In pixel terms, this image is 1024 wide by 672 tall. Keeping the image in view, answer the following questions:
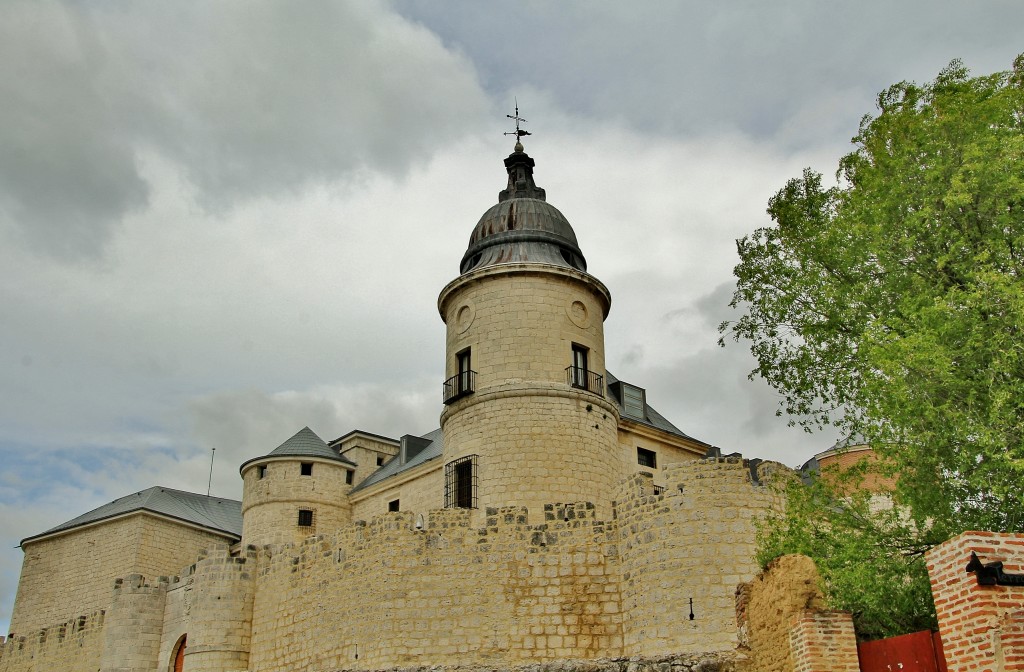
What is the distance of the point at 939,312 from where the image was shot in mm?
12914

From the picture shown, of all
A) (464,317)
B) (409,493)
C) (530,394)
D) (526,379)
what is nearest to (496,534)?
(530,394)

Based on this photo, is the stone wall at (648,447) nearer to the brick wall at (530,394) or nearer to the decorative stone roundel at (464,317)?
the brick wall at (530,394)

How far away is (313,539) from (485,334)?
677 centimetres

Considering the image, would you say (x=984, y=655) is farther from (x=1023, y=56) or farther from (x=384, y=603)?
(x=384, y=603)

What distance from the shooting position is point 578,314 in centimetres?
2572

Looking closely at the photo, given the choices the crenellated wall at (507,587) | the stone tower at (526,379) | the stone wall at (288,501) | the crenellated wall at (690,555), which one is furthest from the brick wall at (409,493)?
the crenellated wall at (690,555)

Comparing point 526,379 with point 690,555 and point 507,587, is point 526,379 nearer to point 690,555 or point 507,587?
point 507,587

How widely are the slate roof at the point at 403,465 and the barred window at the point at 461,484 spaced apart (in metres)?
8.43

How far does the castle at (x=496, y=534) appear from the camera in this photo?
18.0 metres

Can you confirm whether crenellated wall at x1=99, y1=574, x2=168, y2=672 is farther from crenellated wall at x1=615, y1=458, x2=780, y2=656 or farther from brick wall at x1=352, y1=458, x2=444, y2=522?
crenellated wall at x1=615, y1=458, x2=780, y2=656

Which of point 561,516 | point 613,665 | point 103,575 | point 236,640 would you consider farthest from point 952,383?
point 103,575

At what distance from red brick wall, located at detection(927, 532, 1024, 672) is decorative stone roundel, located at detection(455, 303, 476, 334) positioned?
1667 centimetres

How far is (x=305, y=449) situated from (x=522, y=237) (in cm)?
1467

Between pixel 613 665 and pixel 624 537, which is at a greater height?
pixel 624 537
